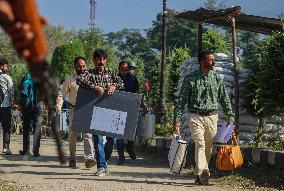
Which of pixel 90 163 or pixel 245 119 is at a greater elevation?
pixel 245 119

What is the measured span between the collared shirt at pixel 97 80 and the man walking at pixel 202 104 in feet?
3.49

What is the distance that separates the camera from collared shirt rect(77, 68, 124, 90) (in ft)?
28.9

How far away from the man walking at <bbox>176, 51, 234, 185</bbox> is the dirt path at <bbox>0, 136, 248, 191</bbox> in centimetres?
37

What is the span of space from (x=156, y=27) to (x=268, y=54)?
79.4 meters

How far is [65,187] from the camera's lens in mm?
7824

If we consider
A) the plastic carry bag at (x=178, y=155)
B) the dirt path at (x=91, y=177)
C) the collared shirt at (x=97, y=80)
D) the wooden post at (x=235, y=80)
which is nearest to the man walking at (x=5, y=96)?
the dirt path at (x=91, y=177)

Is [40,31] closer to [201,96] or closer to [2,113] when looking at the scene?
[201,96]

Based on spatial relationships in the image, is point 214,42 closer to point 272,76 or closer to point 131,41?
point 272,76

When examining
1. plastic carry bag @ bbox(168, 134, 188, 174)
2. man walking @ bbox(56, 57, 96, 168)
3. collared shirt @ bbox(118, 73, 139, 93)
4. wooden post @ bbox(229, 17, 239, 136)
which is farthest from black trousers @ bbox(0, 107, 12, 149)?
plastic carry bag @ bbox(168, 134, 188, 174)

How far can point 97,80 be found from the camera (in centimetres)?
887

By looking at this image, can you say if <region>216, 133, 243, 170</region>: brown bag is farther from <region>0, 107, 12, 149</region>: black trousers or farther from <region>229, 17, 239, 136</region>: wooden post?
<region>0, 107, 12, 149</region>: black trousers

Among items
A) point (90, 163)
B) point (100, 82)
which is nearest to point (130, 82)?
point (90, 163)

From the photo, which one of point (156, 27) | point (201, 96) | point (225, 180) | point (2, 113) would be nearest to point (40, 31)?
point (201, 96)

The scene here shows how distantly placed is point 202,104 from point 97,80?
159cm
